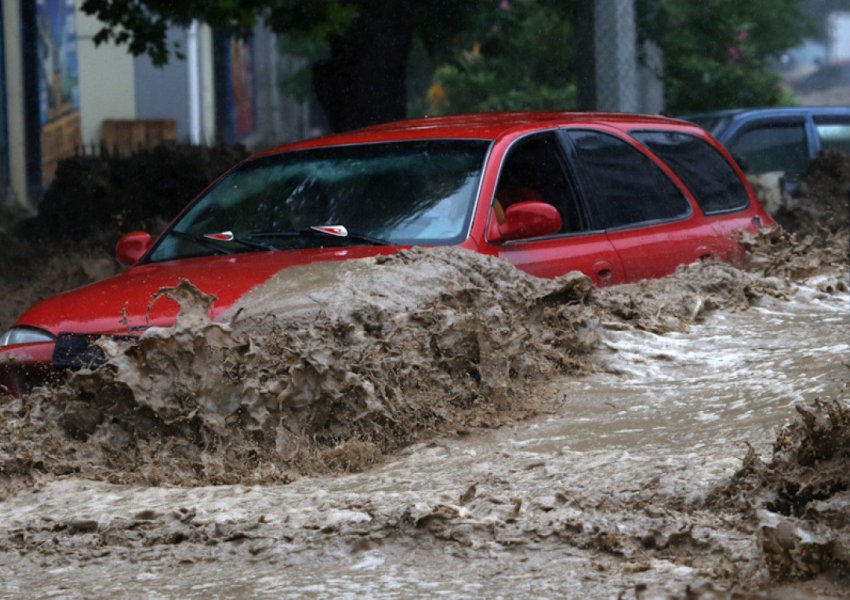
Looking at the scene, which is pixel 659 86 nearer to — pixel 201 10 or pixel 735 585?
pixel 201 10

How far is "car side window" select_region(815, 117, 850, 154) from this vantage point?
14.3 metres

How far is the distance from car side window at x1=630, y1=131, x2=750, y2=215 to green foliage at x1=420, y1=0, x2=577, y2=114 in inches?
396

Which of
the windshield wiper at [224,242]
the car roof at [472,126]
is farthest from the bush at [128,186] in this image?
the windshield wiper at [224,242]

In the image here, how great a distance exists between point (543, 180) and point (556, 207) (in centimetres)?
14

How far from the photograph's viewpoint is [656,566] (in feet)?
14.1

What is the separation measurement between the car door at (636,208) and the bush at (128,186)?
5.65m

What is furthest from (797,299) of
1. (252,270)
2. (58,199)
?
(58,199)

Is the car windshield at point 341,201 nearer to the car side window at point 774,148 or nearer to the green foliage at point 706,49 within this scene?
the car side window at point 774,148

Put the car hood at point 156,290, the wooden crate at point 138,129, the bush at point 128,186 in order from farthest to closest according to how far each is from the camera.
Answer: the wooden crate at point 138,129 < the bush at point 128,186 < the car hood at point 156,290

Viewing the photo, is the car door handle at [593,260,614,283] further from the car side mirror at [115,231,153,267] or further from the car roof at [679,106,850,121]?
the car roof at [679,106,850,121]

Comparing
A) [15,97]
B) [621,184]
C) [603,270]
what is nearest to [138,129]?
[15,97]

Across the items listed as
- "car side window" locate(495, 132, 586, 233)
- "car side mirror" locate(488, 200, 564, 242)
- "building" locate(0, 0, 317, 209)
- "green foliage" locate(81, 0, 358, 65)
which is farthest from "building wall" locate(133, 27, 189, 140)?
"car side mirror" locate(488, 200, 564, 242)

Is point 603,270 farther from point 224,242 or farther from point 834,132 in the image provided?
point 834,132

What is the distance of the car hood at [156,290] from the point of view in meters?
5.79
